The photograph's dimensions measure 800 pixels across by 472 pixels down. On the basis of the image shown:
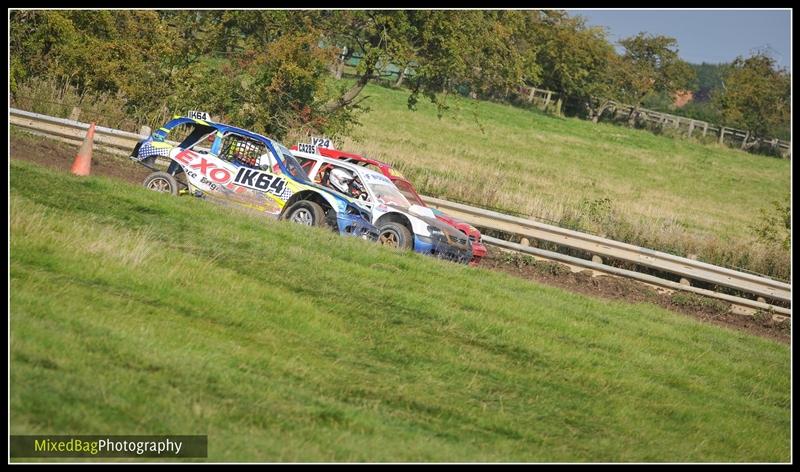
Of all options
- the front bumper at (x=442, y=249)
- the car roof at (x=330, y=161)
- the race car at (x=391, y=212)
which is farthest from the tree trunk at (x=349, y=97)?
the front bumper at (x=442, y=249)

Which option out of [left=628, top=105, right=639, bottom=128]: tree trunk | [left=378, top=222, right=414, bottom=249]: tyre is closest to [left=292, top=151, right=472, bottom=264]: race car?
[left=378, top=222, right=414, bottom=249]: tyre

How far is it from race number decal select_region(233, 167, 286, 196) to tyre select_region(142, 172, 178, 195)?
3.05 ft

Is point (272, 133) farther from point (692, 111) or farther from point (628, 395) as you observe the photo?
point (692, 111)

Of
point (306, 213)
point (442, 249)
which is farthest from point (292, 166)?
point (442, 249)

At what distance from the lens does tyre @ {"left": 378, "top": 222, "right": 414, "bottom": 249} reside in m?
16.6

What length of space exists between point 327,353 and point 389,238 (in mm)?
7040

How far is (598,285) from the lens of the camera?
18406 millimetres

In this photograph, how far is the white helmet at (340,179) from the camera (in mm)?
17516

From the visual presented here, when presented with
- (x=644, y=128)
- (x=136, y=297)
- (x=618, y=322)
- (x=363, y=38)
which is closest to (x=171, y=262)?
(x=136, y=297)

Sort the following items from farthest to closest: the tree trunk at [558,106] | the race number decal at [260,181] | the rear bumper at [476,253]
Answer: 1. the tree trunk at [558,106]
2. the rear bumper at [476,253]
3. the race number decal at [260,181]

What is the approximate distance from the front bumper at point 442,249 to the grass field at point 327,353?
1749 millimetres

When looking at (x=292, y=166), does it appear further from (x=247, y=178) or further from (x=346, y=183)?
(x=346, y=183)

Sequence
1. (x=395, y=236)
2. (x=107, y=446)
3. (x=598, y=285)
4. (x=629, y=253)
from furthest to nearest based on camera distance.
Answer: (x=629, y=253) < (x=598, y=285) < (x=395, y=236) < (x=107, y=446)

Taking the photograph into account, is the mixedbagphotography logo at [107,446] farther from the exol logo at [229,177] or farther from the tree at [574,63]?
the tree at [574,63]
